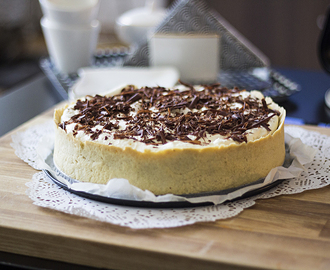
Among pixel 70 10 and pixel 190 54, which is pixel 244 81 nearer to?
pixel 190 54

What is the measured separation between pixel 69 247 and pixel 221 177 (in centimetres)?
49

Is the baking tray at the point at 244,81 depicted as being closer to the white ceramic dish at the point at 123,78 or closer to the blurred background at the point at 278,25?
the white ceramic dish at the point at 123,78

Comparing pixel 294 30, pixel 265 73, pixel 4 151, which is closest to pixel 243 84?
pixel 265 73

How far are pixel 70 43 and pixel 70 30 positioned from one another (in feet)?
0.31

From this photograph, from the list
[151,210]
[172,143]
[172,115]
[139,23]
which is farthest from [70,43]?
[151,210]

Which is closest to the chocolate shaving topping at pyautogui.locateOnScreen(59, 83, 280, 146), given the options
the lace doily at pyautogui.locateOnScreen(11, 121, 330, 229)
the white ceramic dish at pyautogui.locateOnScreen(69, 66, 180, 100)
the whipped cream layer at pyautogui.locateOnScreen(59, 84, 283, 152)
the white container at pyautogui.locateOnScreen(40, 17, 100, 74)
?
the whipped cream layer at pyautogui.locateOnScreen(59, 84, 283, 152)

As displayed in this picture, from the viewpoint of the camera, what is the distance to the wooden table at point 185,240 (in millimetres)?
887

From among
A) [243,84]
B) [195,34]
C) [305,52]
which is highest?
[195,34]

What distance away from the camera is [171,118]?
1.35 m

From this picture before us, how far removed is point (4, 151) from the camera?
1552mm

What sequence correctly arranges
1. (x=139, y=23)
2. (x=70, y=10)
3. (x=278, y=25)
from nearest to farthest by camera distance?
1. (x=70, y=10)
2. (x=139, y=23)
3. (x=278, y=25)

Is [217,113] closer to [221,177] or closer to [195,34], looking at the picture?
[221,177]

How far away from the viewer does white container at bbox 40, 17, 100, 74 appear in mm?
2521

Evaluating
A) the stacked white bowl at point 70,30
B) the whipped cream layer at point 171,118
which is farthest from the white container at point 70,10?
the whipped cream layer at point 171,118
